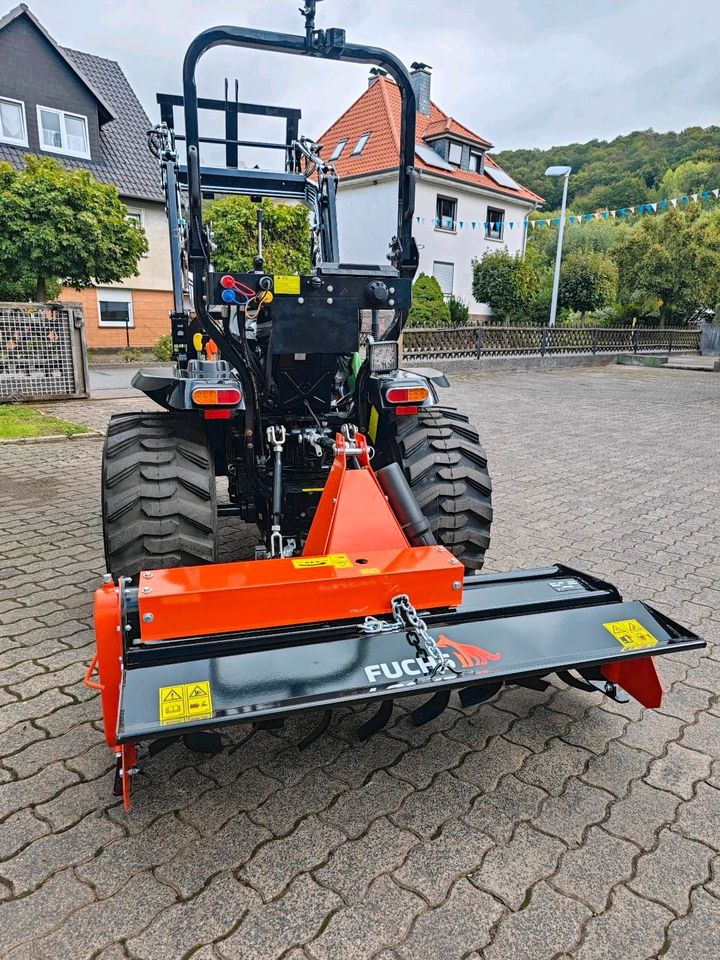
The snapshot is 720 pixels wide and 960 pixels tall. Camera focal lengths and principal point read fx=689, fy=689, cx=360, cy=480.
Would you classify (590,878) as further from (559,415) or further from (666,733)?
(559,415)

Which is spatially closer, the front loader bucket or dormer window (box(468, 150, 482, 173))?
the front loader bucket

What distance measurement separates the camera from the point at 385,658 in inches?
81.8

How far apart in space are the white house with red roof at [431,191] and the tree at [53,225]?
39.1ft

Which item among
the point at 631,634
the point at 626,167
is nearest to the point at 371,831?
the point at 631,634

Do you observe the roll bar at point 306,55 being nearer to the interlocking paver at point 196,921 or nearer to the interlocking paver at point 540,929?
the interlocking paver at point 196,921

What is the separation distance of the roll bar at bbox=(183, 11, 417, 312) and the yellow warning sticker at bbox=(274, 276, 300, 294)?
0.40m

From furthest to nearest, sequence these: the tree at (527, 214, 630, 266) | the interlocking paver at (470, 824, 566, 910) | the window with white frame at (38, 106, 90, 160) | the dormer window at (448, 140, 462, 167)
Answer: the tree at (527, 214, 630, 266), the dormer window at (448, 140, 462, 167), the window with white frame at (38, 106, 90, 160), the interlocking paver at (470, 824, 566, 910)

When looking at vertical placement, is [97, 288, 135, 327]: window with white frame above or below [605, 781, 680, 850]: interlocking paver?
above

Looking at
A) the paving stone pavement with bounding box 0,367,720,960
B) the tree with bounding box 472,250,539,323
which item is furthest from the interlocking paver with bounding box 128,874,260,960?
the tree with bounding box 472,250,539,323

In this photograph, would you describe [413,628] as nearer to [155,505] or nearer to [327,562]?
[327,562]

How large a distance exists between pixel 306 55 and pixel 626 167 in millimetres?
42956

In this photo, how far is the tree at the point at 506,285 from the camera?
2481cm

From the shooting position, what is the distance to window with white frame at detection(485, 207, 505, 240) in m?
27.9

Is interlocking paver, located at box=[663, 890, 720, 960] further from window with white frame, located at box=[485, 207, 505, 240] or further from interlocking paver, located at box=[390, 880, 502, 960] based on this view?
window with white frame, located at box=[485, 207, 505, 240]
